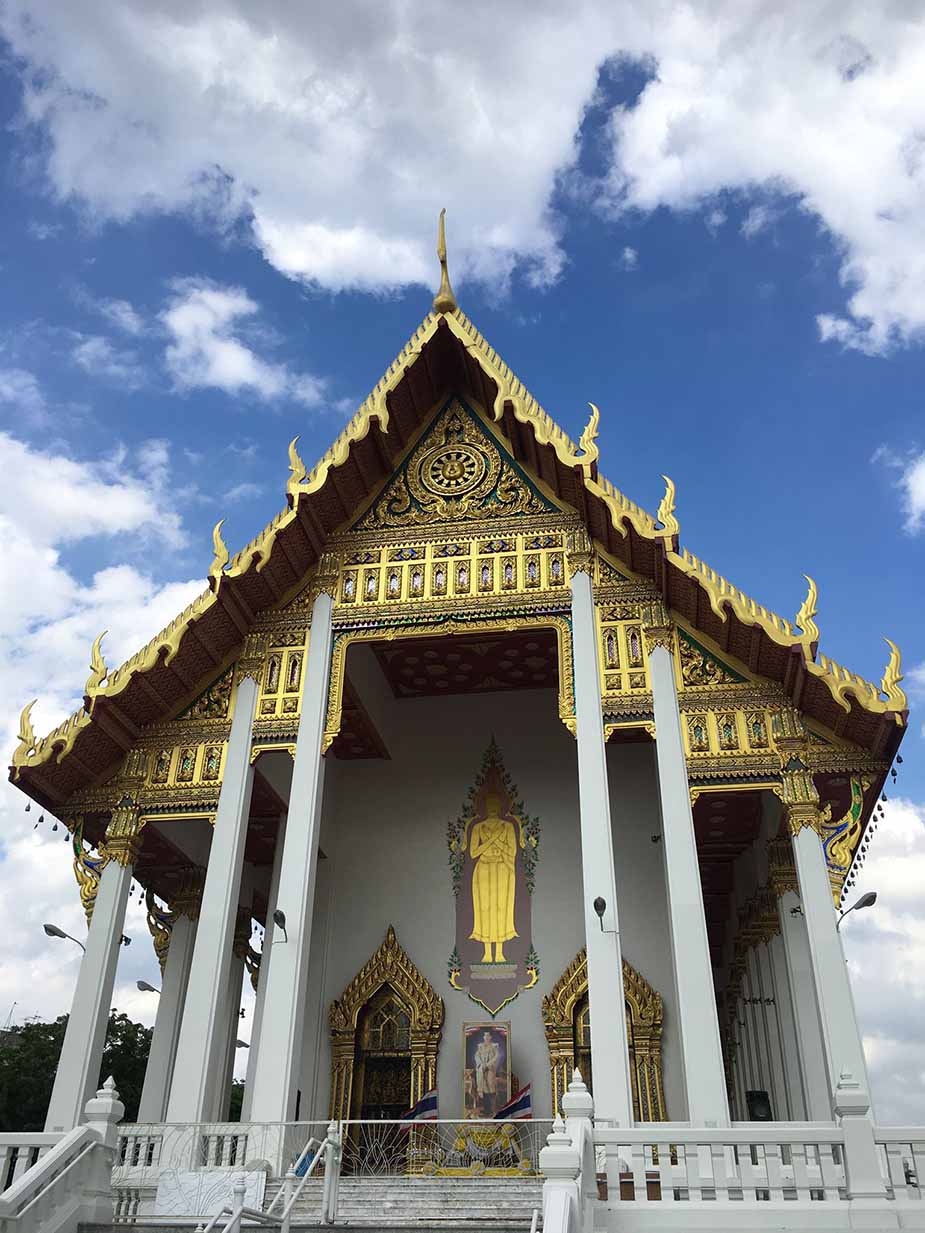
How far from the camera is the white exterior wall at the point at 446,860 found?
455 inches

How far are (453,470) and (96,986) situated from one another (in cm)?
615

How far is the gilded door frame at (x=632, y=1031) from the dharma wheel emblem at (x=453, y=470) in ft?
16.7

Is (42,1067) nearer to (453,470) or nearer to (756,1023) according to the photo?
(756,1023)

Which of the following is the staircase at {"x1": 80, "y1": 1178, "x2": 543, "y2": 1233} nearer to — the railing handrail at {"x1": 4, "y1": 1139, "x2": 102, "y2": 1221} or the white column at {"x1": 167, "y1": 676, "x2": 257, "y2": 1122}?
the railing handrail at {"x1": 4, "y1": 1139, "x2": 102, "y2": 1221}

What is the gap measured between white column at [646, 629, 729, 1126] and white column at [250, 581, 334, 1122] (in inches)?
125

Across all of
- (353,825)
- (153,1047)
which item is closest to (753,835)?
(353,825)

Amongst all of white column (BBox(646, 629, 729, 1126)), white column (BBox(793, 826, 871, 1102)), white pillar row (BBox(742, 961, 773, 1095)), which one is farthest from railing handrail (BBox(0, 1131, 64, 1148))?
white pillar row (BBox(742, 961, 773, 1095))

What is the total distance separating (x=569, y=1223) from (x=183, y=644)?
6.98 metres

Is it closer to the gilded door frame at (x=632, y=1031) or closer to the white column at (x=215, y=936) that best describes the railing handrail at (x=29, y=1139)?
the white column at (x=215, y=936)

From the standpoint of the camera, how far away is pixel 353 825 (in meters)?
13.3

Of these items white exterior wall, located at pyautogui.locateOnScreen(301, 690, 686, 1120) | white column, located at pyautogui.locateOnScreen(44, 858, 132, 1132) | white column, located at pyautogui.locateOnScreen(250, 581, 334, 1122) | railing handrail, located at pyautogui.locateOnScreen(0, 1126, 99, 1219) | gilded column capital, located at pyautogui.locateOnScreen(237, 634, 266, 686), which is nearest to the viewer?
railing handrail, located at pyautogui.locateOnScreen(0, 1126, 99, 1219)

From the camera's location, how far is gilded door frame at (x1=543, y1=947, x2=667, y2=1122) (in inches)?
425

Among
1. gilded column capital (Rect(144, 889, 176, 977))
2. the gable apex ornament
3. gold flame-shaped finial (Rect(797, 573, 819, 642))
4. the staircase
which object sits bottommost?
the staircase

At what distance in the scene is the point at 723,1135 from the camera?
6.14m
